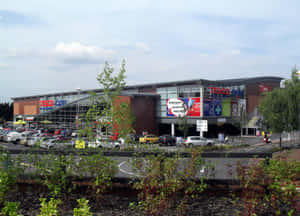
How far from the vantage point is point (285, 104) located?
95.0 feet

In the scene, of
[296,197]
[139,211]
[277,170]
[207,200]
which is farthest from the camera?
[207,200]

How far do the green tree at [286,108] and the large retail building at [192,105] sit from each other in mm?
10861

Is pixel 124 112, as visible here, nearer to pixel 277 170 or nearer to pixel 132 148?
pixel 132 148

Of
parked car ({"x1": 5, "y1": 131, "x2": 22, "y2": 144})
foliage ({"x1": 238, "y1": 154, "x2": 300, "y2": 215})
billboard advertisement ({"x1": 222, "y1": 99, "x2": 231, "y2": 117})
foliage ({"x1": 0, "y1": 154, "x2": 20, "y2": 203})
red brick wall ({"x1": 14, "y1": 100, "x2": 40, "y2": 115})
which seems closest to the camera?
Result: foliage ({"x1": 238, "y1": 154, "x2": 300, "y2": 215})

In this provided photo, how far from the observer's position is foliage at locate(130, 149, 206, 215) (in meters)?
4.57

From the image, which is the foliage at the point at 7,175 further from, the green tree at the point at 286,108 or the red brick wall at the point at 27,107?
the red brick wall at the point at 27,107

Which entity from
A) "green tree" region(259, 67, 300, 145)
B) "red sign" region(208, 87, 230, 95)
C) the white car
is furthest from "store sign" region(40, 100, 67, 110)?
"green tree" region(259, 67, 300, 145)

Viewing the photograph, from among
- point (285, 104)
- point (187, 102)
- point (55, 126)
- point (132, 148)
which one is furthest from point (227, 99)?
point (132, 148)

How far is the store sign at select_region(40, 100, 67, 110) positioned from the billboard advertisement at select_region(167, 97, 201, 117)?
2741cm

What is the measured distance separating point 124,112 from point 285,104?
26948mm

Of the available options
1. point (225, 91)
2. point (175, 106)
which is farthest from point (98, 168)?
point (225, 91)

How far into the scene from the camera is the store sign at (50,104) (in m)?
64.5

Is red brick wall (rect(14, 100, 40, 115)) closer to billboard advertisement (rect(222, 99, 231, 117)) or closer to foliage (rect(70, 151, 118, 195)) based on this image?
billboard advertisement (rect(222, 99, 231, 117))

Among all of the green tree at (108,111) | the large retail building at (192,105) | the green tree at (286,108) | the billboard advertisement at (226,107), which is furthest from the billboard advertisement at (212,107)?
the green tree at (108,111)
